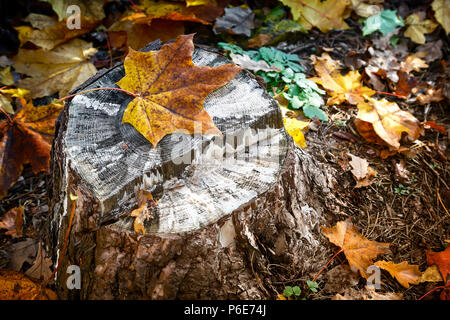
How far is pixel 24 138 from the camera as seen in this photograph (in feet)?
5.42

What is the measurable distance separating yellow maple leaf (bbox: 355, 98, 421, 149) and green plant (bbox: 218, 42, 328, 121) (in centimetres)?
24

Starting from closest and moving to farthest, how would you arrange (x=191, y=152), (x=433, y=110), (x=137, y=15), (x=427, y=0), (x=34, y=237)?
(x=191, y=152), (x=34, y=237), (x=137, y=15), (x=433, y=110), (x=427, y=0)

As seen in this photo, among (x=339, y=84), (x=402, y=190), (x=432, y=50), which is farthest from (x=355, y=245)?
(x=432, y=50)

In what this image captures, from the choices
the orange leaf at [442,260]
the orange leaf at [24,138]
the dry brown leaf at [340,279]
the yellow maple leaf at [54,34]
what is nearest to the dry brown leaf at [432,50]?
the orange leaf at [442,260]

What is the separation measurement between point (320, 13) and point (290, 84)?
80 cm

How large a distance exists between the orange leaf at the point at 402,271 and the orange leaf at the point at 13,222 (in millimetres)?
1818

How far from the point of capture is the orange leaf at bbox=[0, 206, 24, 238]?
1640mm

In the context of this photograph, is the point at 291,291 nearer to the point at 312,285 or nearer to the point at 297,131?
the point at 312,285

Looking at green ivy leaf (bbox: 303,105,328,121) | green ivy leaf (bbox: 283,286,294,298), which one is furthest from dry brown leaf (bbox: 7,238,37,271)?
green ivy leaf (bbox: 303,105,328,121)

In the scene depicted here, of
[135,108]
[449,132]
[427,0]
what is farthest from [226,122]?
[427,0]

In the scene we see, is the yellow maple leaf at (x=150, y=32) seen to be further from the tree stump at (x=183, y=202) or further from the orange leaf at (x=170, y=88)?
the orange leaf at (x=170, y=88)

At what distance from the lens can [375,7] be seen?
94.4 inches

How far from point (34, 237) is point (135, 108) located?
999 millimetres

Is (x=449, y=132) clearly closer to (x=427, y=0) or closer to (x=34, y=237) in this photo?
(x=427, y=0)
